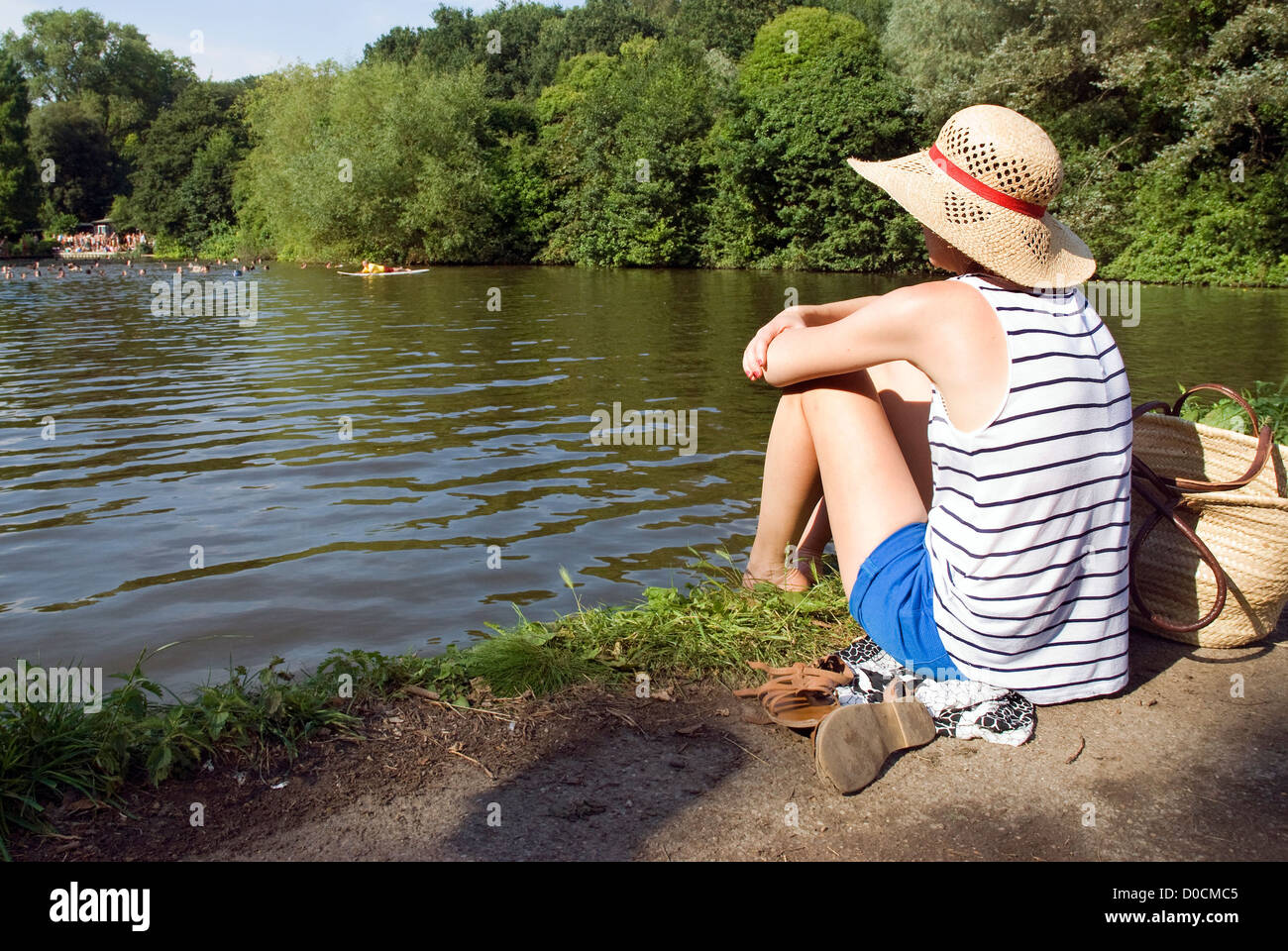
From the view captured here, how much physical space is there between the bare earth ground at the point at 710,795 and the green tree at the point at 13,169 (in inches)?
2623

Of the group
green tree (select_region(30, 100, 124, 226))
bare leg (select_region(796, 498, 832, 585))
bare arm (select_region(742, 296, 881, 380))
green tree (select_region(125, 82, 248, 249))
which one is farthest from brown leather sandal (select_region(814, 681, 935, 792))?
green tree (select_region(30, 100, 124, 226))

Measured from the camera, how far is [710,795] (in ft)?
8.99

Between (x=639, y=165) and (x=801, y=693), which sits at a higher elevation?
(x=639, y=165)

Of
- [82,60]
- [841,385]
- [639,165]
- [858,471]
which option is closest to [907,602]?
[858,471]

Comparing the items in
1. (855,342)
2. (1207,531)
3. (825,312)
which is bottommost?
(1207,531)

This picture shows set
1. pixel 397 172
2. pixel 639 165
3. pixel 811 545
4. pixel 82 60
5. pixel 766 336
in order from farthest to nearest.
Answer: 1. pixel 82 60
2. pixel 397 172
3. pixel 639 165
4. pixel 811 545
5. pixel 766 336

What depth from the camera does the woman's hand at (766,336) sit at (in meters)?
3.44

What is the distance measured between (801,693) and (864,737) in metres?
0.43

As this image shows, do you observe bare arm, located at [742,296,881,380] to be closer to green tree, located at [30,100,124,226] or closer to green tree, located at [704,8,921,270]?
green tree, located at [704,8,921,270]

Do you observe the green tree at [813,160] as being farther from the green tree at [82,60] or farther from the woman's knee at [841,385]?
the green tree at [82,60]

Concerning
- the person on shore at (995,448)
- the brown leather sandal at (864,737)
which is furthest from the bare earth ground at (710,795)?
the person on shore at (995,448)

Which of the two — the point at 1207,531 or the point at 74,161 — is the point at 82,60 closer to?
the point at 74,161

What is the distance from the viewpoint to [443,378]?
41.9 feet

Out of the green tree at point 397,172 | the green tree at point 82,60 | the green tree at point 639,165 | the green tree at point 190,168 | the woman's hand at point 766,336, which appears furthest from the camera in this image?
the green tree at point 82,60
